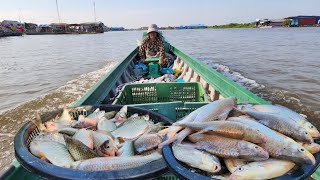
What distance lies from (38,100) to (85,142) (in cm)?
840

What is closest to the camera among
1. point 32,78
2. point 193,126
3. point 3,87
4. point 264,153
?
point 264,153

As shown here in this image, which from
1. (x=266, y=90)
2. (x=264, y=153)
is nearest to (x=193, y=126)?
(x=264, y=153)

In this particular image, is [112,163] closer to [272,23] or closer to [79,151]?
[79,151]

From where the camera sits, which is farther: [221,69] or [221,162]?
[221,69]

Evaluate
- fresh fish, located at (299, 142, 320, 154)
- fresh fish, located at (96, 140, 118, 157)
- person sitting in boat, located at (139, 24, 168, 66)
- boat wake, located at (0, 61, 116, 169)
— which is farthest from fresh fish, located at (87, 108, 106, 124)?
person sitting in boat, located at (139, 24, 168, 66)

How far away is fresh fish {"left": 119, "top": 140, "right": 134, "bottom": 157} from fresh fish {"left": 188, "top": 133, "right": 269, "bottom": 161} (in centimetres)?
53

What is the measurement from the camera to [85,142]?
218 centimetres

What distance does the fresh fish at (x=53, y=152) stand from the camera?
1.94 m

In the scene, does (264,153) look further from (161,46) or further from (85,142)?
(161,46)

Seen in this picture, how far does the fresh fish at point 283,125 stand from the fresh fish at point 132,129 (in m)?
0.97

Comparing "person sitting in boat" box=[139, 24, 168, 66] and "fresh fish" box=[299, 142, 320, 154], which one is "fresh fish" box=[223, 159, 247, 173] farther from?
"person sitting in boat" box=[139, 24, 168, 66]

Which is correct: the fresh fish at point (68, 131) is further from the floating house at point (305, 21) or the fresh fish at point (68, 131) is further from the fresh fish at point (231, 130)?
the floating house at point (305, 21)

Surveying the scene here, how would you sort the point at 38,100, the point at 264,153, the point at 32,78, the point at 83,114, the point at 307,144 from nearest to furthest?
the point at 264,153
the point at 307,144
the point at 83,114
the point at 38,100
the point at 32,78

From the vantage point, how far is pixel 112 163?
188 centimetres
